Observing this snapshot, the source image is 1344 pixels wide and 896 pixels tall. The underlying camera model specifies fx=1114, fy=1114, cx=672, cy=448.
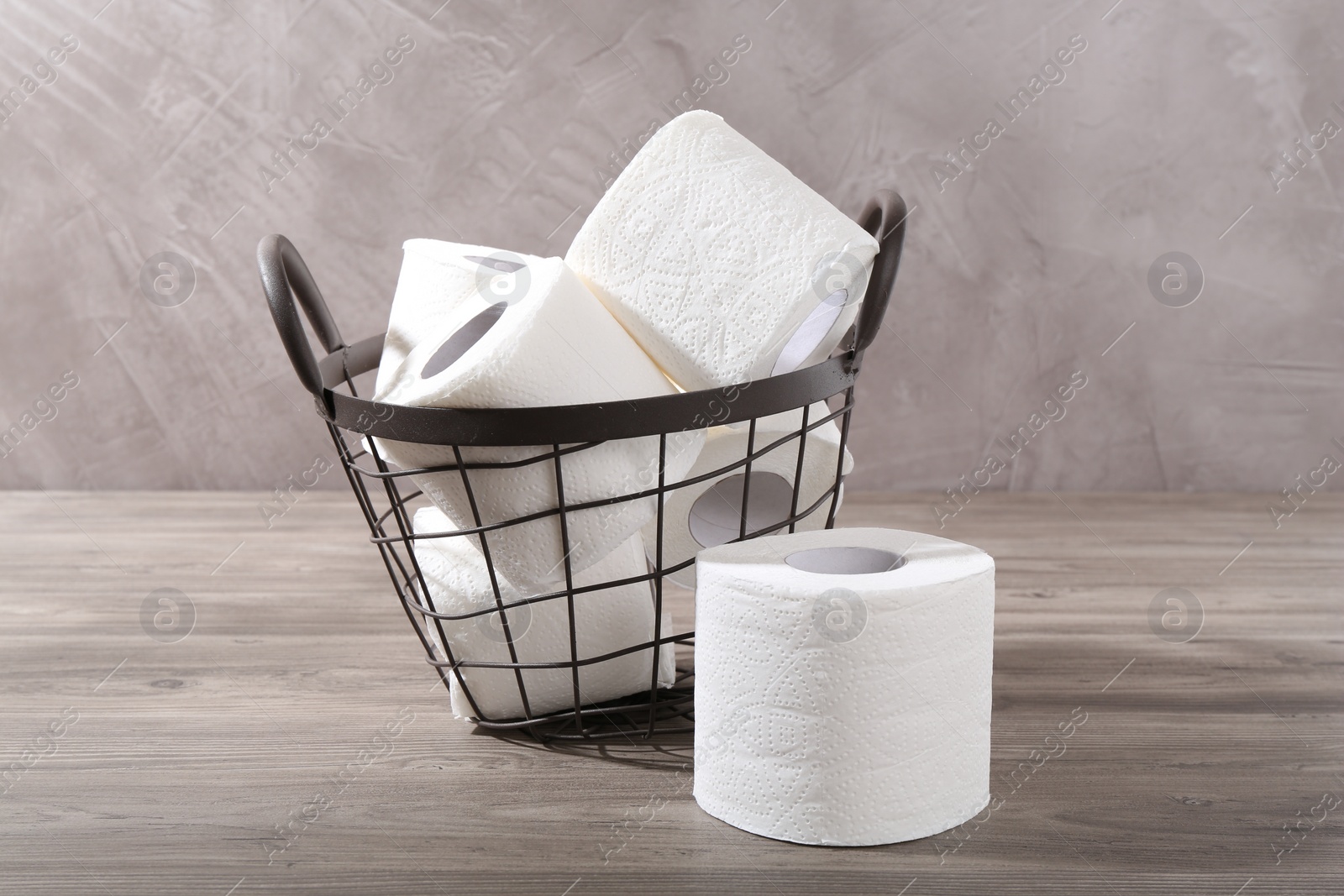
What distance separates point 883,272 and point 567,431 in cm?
20

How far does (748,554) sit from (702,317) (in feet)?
0.44

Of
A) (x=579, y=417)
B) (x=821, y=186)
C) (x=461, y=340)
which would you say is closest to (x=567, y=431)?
(x=579, y=417)

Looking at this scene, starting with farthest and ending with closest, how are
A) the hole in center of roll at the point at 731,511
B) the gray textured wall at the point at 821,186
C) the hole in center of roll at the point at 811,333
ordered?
the gray textured wall at the point at 821,186
the hole in center of roll at the point at 731,511
the hole in center of roll at the point at 811,333

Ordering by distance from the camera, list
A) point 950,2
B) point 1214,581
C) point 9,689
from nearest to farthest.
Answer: point 9,689, point 1214,581, point 950,2

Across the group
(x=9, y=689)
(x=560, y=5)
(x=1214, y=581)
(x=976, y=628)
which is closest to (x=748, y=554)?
(x=976, y=628)

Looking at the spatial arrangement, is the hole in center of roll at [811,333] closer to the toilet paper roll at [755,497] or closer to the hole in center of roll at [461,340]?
the toilet paper roll at [755,497]

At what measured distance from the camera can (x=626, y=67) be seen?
1.44m

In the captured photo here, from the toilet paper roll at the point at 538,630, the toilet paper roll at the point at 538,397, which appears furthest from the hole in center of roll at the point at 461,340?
the toilet paper roll at the point at 538,630

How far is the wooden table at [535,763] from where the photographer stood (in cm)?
52

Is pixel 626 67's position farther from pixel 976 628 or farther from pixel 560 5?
pixel 976 628

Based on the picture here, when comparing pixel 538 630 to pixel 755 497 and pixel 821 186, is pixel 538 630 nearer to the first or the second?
pixel 755 497

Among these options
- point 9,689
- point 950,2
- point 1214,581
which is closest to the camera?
point 9,689

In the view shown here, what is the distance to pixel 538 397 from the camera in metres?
0.57

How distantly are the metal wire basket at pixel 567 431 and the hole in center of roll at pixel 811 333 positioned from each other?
0.02 m
